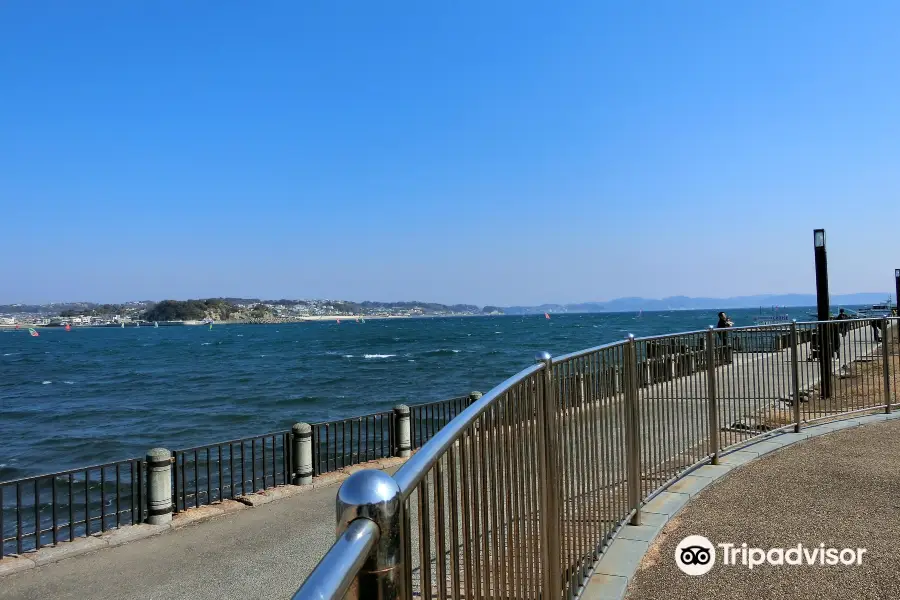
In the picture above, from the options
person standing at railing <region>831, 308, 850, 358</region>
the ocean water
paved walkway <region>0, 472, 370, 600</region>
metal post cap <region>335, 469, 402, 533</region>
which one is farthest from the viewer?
the ocean water

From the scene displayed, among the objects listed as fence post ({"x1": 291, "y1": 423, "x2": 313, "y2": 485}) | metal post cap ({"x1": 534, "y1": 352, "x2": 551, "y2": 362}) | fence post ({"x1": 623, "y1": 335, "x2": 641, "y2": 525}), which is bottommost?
fence post ({"x1": 291, "y1": 423, "x2": 313, "y2": 485})

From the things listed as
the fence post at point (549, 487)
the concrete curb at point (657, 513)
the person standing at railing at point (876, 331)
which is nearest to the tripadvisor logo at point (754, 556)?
the concrete curb at point (657, 513)

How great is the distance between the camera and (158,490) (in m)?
8.61

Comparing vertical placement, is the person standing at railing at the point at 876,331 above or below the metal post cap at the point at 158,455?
above

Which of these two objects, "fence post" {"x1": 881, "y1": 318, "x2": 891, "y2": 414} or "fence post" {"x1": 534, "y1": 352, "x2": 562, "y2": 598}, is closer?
"fence post" {"x1": 534, "y1": 352, "x2": 562, "y2": 598}

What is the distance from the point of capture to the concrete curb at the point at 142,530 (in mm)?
7367

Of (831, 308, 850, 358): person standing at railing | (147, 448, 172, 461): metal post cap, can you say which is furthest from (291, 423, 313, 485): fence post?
(831, 308, 850, 358): person standing at railing

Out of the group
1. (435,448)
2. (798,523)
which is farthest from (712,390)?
(435,448)

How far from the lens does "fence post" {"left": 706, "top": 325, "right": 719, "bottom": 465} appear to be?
7391 mm

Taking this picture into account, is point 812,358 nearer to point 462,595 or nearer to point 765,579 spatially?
point 765,579

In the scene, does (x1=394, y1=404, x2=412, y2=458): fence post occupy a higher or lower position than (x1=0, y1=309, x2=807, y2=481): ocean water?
higher

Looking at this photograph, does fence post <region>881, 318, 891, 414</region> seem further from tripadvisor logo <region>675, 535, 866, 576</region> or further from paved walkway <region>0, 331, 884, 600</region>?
tripadvisor logo <region>675, 535, 866, 576</region>

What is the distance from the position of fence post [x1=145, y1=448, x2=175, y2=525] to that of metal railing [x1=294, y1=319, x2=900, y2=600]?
13.4 ft

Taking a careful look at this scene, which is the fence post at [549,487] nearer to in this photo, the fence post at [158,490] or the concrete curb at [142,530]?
the concrete curb at [142,530]
